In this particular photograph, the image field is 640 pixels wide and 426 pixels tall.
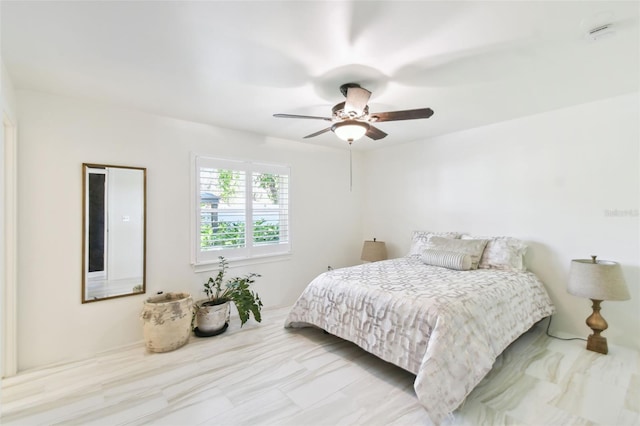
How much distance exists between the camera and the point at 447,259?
320 cm

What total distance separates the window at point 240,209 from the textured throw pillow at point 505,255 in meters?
2.53

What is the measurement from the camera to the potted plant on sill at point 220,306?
301cm

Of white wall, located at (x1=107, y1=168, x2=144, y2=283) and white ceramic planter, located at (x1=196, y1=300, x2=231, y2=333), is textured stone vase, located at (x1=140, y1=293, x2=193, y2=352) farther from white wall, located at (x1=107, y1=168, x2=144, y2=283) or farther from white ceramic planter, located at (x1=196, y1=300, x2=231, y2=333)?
white wall, located at (x1=107, y1=168, x2=144, y2=283)

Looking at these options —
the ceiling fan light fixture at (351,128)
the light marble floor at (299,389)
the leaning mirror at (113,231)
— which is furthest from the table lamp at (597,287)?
the leaning mirror at (113,231)

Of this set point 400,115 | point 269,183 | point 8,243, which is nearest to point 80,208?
point 8,243

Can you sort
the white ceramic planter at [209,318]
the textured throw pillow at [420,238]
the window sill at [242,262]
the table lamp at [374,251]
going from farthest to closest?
1. the table lamp at [374,251]
2. the textured throw pillow at [420,238]
3. the window sill at [242,262]
4. the white ceramic planter at [209,318]

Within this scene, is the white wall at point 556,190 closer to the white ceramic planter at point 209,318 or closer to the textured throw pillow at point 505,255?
the textured throw pillow at point 505,255

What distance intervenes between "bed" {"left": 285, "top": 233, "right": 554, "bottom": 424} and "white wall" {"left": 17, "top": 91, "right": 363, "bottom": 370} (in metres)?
1.57

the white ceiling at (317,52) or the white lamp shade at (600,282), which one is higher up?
the white ceiling at (317,52)

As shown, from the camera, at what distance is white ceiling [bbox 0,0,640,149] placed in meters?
1.50

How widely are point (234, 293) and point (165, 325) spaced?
0.71 m

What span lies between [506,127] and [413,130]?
1.06 meters

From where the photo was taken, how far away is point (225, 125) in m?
3.44

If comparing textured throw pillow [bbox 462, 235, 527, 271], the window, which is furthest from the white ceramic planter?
textured throw pillow [bbox 462, 235, 527, 271]
